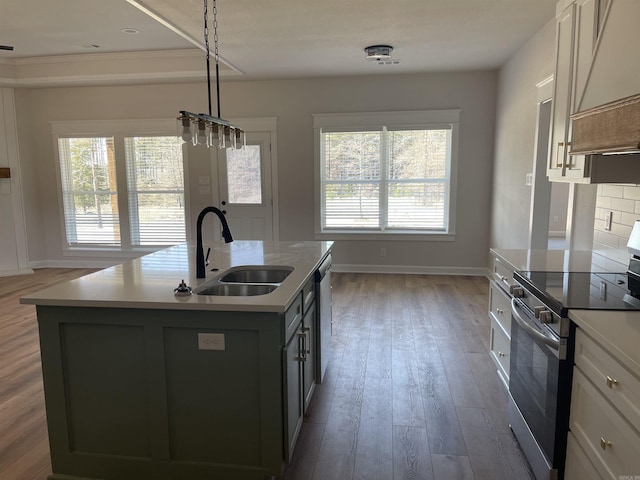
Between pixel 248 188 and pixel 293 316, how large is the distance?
447 cm

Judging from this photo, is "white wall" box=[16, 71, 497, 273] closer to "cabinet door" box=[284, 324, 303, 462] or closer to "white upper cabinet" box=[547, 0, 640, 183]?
"white upper cabinet" box=[547, 0, 640, 183]

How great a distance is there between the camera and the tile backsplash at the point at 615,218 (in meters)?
2.45

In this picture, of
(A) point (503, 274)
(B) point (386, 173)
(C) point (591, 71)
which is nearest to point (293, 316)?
(A) point (503, 274)

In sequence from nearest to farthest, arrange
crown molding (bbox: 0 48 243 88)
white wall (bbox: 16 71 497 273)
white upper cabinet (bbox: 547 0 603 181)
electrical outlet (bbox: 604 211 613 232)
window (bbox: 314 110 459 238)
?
white upper cabinet (bbox: 547 0 603 181) → electrical outlet (bbox: 604 211 613 232) → crown molding (bbox: 0 48 243 88) → white wall (bbox: 16 71 497 273) → window (bbox: 314 110 459 238)

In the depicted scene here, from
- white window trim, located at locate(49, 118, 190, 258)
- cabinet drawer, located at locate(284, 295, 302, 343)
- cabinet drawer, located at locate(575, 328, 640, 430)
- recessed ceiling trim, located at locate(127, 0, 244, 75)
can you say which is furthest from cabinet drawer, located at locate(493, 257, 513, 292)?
white window trim, located at locate(49, 118, 190, 258)

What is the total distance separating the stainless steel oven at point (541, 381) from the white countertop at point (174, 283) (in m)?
1.05

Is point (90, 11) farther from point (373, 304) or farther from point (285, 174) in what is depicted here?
point (373, 304)

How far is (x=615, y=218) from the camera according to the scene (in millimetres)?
2615

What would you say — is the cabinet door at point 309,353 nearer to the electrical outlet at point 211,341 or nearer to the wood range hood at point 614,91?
the electrical outlet at point 211,341

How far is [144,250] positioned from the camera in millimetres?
6652

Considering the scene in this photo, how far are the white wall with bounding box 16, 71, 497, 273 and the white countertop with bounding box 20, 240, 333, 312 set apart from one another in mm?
3143

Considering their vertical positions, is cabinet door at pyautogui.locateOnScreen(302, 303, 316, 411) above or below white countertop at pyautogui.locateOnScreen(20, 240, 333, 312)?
below

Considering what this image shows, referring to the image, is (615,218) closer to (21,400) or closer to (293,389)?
(293,389)

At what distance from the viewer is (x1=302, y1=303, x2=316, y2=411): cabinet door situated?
239 cm
